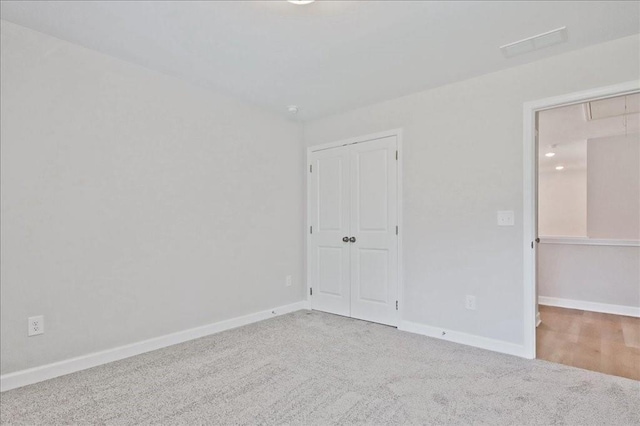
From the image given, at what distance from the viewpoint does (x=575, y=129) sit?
452cm

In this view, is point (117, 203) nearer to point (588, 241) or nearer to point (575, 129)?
point (575, 129)

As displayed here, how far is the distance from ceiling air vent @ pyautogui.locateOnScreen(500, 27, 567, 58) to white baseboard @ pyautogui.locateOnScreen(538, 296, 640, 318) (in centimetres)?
355

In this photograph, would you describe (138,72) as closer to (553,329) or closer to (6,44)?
(6,44)

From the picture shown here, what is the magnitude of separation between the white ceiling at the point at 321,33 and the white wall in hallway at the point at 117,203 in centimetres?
30

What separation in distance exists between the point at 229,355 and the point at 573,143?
550 cm

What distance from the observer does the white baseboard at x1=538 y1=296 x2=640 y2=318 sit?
4.18 metres

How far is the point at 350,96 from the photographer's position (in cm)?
363

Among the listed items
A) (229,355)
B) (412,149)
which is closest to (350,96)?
(412,149)

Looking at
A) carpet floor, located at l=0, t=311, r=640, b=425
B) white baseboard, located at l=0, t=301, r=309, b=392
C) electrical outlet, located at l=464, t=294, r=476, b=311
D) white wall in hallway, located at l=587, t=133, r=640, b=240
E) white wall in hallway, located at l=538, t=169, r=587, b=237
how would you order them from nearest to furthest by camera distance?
1. carpet floor, located at l=0, t=311, r=640, b=425
2. white baseboard, located at l=0, t=301, r=309, b=392
3. electrical outlet, located at l=464, t=294, r=476, b=311
4. white wall in hallway, located at l=587, t=133, r=640, b=240
5. white wall in hallway, located at l=538, t=169, r=587, b=237

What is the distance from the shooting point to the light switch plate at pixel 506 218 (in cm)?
296

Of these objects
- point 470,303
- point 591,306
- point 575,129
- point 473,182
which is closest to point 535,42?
point 473,182

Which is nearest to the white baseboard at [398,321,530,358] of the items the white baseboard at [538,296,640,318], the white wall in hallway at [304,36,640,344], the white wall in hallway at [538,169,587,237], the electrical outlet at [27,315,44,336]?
the white wall in hallway at [304,36,640,344]

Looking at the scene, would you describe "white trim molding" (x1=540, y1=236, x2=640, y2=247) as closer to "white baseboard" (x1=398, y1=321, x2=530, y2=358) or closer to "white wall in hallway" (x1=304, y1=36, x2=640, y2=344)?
"white wall in hallway" (x1=304, y1=36, x2=640, y2=344)

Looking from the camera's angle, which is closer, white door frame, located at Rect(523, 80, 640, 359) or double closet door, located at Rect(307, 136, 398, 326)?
white door frame, located at Rect(523, 80, 640, 359)
